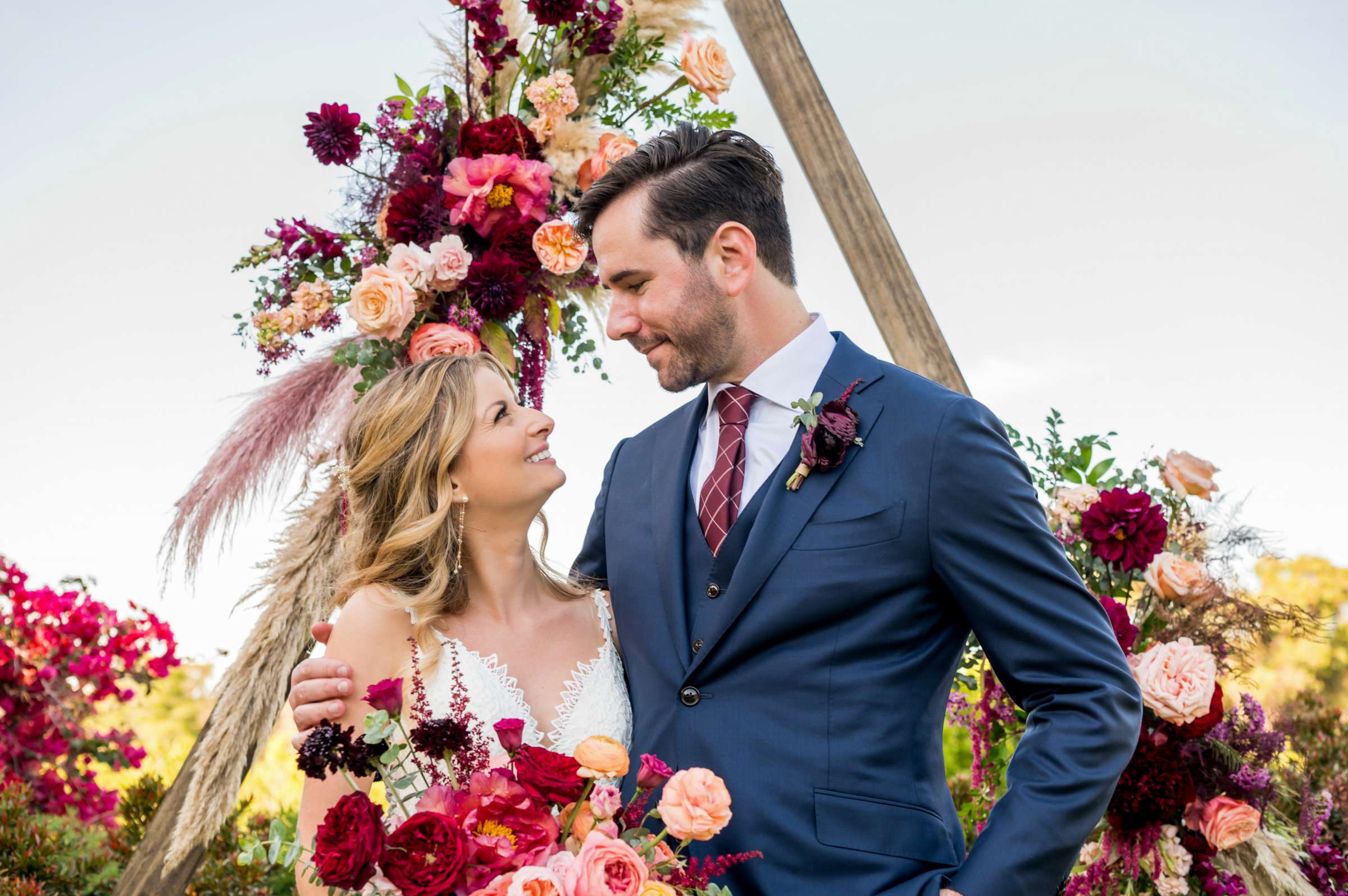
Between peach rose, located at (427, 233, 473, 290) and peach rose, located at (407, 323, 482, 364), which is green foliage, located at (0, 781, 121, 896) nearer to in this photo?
peach rose, located at (407, 323, 482, 364)

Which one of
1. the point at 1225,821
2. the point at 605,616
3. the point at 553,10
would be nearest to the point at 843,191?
the point at 553,10

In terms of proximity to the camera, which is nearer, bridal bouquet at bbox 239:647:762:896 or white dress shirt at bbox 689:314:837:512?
bridal bouquet at bbox 239:647:762:896

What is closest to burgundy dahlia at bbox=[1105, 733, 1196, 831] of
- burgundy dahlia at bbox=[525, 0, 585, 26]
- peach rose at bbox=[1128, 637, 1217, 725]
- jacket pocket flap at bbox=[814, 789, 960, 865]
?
peach rose at bbox=[1128, 637, 1217, 725]

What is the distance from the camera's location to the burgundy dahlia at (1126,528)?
3225 mm

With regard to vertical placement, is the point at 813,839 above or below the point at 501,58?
below

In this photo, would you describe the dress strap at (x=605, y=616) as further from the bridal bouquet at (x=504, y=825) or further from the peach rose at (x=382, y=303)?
the bridal bouquet at (x=504, y=825)

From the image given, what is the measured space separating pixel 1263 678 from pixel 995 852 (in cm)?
815

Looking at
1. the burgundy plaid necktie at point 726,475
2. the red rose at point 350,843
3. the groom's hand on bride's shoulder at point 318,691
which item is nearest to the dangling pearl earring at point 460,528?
the groom's hand on bride's shoulder at point 318,691

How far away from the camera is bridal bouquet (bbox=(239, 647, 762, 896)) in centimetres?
150

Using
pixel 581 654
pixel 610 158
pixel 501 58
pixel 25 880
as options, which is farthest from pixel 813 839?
pixel 25 880

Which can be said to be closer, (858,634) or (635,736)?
(858,634)

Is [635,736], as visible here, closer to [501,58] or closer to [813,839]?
[813,839]

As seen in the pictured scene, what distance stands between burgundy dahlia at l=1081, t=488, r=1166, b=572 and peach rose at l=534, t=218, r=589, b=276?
5.80 ft

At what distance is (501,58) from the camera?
337 centimetres
